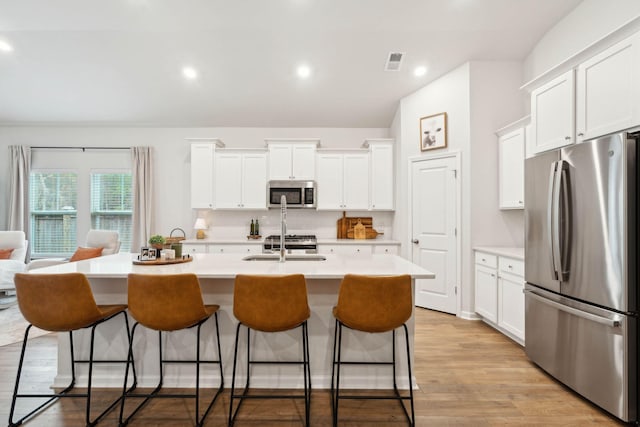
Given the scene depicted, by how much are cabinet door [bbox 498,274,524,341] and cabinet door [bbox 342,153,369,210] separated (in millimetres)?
2317

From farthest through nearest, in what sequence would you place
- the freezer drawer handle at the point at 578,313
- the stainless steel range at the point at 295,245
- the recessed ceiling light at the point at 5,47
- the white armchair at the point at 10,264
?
the stainless steel range at the point at 295,245 → the white armchair at the point at 10,264 → the recessed ceiling light at the point at 5,47 → the freezer drawer handle at the point at 578,313

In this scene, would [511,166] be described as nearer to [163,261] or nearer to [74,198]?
[163,261]

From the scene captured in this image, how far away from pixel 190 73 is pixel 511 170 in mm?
4198

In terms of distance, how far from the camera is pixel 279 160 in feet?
16.8

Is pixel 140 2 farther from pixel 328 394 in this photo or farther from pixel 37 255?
pixel 37 255

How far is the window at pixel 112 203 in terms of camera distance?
5766 mm

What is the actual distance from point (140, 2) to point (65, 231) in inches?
171

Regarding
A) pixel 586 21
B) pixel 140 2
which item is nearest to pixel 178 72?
pixel 140 2

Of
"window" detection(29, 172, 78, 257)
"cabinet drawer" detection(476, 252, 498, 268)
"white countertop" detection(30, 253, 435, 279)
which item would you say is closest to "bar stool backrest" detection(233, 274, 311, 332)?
"white countertop" detection(30, 253, 435, 279)

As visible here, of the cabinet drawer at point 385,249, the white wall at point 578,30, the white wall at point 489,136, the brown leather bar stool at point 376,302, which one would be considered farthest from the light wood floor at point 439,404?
the white wall at point 578,30

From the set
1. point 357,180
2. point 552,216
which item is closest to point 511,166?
point 552,216

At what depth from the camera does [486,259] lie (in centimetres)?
372

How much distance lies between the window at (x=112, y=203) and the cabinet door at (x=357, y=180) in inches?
148

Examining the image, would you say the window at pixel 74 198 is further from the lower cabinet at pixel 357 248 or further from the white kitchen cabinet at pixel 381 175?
the white kitchen cabinet at pixel 381 175
